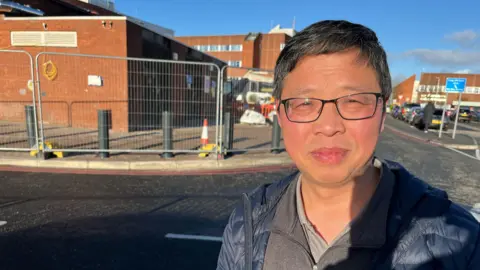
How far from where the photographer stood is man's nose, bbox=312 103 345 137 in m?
1.15

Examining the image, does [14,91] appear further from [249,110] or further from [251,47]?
[251,47]

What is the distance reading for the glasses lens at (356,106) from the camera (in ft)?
3.81

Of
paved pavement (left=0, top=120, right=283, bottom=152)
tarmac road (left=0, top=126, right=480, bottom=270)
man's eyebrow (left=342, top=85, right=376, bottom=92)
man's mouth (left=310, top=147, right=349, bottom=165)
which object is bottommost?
tarmac road (left=0, top=126, right=480, bottom=270)

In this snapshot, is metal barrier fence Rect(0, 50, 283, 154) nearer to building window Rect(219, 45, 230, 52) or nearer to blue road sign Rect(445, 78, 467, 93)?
blue road sign Rect(445, 78, 467, 93)

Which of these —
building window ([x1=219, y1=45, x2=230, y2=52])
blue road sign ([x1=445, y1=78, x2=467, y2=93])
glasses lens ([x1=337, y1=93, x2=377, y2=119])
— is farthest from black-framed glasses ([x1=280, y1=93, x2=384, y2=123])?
building window ([x1=219, y1=45, x2=230, y2=52])

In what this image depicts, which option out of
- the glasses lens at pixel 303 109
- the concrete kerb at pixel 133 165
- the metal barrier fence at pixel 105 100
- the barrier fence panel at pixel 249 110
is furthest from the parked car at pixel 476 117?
the glasses lens at pixel 303 109

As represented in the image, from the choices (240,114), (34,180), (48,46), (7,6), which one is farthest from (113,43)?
(240,114)

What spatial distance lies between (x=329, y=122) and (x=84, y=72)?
1211 centimetres

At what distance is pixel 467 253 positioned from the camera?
100 centimetres

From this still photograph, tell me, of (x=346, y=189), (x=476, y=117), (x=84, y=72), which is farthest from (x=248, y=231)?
(x=476, y=117)

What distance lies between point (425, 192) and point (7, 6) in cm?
1499

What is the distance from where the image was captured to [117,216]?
431cm

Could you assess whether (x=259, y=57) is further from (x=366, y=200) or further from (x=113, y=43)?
(x=366, y=200)

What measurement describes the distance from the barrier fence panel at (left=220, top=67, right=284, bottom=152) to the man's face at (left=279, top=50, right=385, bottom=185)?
6.80 metres
